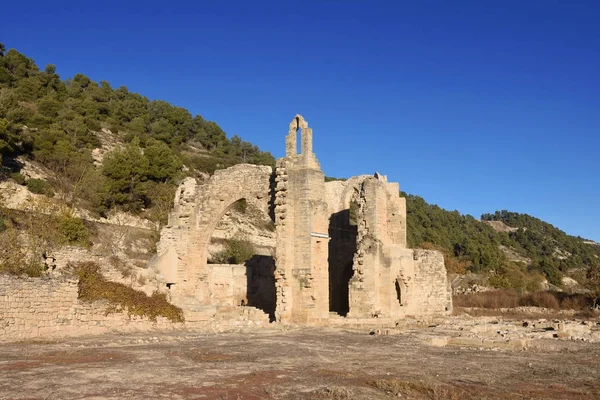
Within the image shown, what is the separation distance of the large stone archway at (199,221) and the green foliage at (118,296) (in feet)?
15.0

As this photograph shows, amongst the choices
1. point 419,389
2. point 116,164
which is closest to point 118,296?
point 419,389

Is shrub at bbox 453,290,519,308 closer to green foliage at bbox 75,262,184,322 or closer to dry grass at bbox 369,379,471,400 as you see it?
green foliage at bbox 75,262,184,322

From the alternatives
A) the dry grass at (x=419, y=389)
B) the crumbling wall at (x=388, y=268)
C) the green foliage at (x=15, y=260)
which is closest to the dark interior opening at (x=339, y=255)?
the crumbling wall at (x=388, y=268)

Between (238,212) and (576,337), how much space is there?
30.0 meters

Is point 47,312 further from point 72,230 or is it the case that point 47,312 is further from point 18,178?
point 18,178

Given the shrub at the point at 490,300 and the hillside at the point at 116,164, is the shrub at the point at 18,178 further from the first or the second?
the shrub at the point at 490,300

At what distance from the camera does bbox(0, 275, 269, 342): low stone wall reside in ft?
37.1

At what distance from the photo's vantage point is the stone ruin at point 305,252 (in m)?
17.4

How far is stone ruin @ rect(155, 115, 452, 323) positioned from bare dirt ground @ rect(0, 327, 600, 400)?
5049 millimetres

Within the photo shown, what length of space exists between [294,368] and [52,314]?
20.8 feet

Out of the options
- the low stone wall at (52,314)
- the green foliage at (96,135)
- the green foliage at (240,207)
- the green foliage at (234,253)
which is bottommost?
the low stone wall at (52,314)

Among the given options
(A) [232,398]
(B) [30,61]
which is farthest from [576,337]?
(B) [30,61]

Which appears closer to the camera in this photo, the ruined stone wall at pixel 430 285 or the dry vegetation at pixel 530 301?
the ruined stone wall at pixel 430 285

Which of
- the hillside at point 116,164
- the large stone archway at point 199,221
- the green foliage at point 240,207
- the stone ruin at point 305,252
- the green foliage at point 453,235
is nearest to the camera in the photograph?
the stone ruin at point 305,252
